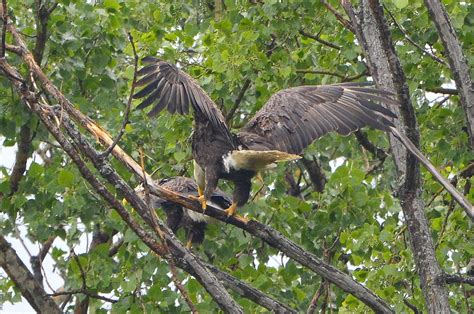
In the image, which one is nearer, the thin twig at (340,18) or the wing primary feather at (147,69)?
the wing primary feather at (147,69)

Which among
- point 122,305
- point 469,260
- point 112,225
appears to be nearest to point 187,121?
point 112,225

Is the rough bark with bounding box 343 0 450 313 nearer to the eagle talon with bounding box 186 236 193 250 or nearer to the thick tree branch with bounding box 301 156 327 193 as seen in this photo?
the eagle talon with bounding box 186 236 193 250

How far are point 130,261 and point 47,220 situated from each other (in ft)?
2.35

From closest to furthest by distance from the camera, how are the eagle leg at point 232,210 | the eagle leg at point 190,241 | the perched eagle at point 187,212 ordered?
the eagle leg at point 232,210 < the perched eagle at point 187,212 < the eagle leg at point 190,241

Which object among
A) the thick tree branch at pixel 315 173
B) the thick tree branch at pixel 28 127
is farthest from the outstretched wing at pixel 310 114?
the thick tree branch at pixel 315 173

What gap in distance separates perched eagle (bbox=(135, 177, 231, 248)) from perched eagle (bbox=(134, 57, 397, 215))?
89cm

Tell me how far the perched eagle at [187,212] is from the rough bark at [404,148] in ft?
7.39

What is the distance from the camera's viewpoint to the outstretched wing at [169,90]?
585 centimetres

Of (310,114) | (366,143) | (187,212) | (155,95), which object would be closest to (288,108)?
(310,114)

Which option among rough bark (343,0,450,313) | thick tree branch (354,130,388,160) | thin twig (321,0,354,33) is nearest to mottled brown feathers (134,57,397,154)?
rough bark (343,0,450,313)

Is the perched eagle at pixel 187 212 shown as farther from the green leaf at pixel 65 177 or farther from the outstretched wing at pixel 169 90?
the outstretched wing at pixel 169 90

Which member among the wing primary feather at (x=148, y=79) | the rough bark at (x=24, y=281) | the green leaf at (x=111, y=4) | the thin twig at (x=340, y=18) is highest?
the green leaf at (x=111, y=4)

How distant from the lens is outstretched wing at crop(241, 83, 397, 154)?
5977mm

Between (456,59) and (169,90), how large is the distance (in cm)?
164
